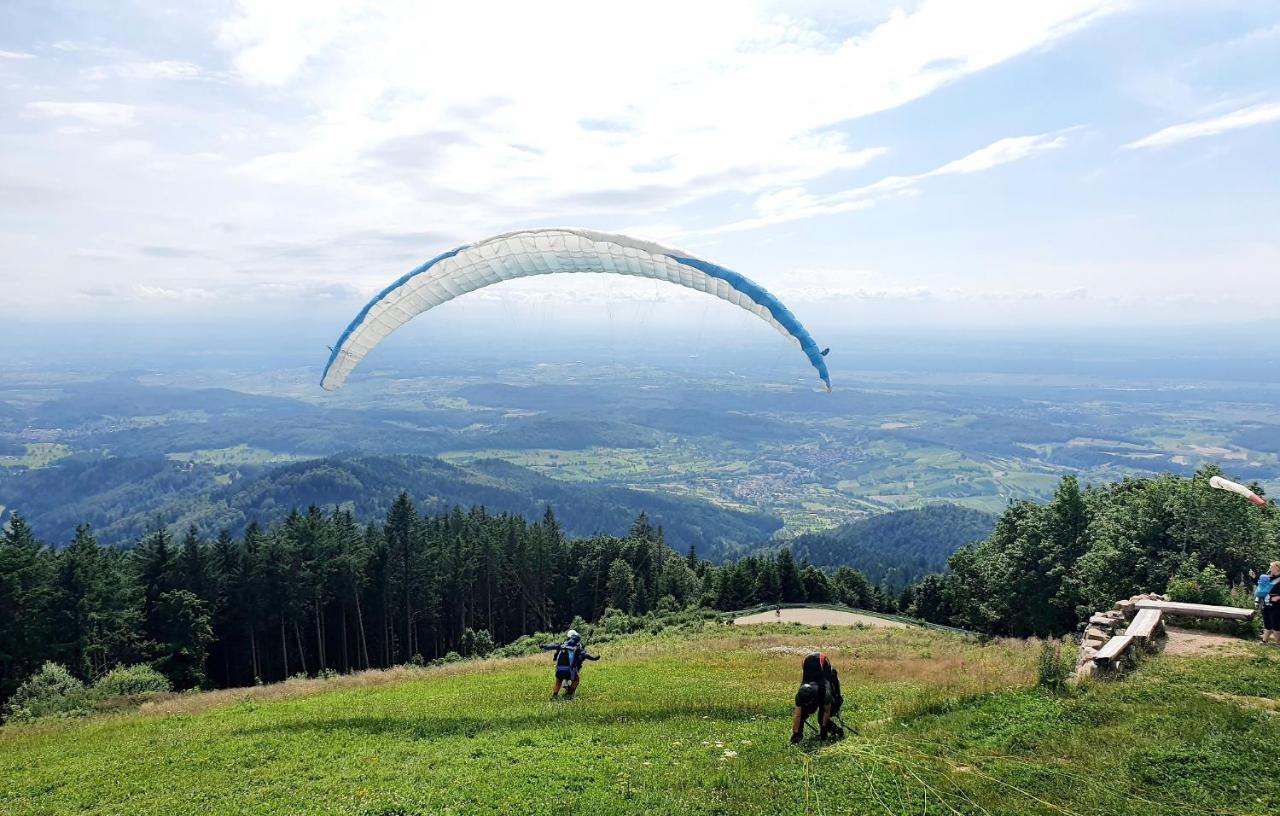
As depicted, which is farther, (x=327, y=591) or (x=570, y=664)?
(x=327, y=591)

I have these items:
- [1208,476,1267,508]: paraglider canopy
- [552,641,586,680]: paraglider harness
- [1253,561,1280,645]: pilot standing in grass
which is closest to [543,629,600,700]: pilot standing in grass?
[552,641,586,680]: paraglider harness

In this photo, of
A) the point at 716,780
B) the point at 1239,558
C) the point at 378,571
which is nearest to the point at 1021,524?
the point at 1239,558

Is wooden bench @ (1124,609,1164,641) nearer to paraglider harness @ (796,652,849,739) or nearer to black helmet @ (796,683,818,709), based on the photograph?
paraglider harness @ (796,652,849,739)

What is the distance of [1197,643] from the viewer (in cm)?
1418

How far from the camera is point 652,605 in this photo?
2057 inches

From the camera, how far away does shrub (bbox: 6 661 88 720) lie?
19223 millimetres

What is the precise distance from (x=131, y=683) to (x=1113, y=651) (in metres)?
31.8

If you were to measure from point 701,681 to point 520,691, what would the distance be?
4.53 metres

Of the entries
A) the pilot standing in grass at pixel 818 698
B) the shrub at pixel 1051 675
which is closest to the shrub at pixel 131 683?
the pilot standing in grass at pixel 818 698

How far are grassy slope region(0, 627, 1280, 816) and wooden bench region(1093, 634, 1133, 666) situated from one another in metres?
0.60

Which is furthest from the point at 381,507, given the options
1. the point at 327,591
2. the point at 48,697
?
the point at 48,697

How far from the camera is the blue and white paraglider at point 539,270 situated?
16.7m

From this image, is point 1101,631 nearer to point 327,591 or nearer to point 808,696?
point 808,696

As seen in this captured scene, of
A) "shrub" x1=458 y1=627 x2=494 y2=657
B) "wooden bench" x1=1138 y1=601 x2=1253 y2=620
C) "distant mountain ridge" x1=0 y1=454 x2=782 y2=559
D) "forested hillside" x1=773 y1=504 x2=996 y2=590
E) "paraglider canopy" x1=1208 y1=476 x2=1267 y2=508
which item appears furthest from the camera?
"distant mountain ridge" x1=0 y1=454 x2=782 y2=559
